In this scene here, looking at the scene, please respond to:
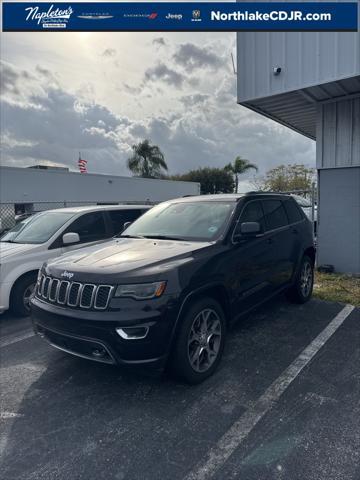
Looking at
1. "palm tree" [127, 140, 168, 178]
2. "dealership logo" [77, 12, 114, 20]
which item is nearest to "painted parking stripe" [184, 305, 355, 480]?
"dealership logo" [77, 12, 114, 20]

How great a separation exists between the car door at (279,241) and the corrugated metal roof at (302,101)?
3060mm

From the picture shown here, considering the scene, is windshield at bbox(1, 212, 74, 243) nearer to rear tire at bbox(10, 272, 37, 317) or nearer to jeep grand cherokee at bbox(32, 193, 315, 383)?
rear tire at bbox(10, 272, 37, 317)

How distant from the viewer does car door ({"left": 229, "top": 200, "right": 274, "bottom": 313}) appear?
12.6ft

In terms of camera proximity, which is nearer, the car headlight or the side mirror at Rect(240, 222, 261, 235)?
the car headlight

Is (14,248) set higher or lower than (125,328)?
higher

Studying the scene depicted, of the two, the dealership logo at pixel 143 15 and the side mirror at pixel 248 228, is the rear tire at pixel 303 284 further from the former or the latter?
the dealership logo at pixel 143 15

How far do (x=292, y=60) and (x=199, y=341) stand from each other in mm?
5937

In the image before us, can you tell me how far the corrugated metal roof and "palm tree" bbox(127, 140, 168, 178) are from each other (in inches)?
1038

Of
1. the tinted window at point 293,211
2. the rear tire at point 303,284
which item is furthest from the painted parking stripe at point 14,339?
the tinted window at point 293,211

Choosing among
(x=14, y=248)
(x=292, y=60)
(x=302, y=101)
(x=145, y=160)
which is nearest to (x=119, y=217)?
(x=14, y=248)

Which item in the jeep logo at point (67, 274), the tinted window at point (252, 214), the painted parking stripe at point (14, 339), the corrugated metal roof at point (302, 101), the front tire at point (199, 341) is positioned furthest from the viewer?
the corrugated metal roof at point (302, 101)

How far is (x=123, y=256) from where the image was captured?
3.43 m

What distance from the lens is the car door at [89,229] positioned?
6102 millimetres

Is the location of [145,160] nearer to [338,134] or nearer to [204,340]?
[338,134]
